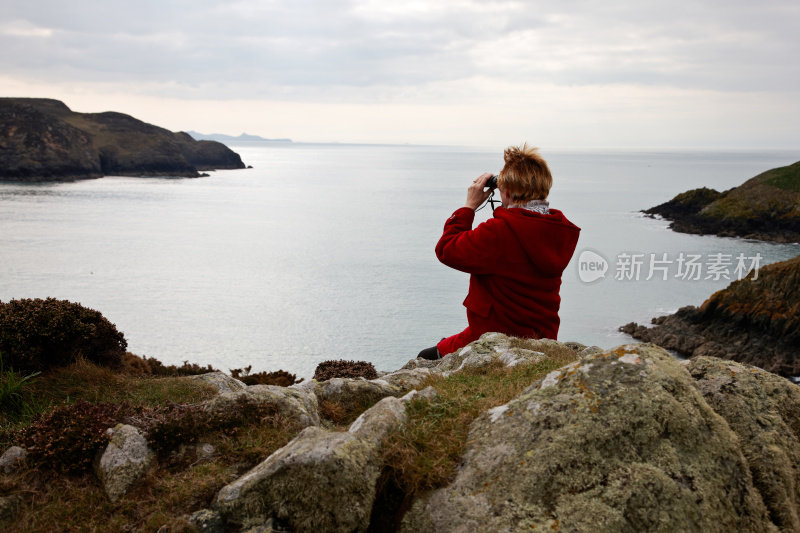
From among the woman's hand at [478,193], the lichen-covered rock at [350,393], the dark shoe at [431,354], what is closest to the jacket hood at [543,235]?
the woman's hand at [478,193]

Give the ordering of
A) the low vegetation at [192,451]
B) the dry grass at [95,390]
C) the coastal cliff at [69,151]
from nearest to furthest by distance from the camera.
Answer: the low vegetation at [192,451] < the dry grass at [95,390] < the coastal cliff at [69,151]

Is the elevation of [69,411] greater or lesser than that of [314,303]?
greater

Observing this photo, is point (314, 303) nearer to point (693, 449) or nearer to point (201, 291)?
point (201, 291)

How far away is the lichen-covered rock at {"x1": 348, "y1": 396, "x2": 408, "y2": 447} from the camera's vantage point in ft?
14.9

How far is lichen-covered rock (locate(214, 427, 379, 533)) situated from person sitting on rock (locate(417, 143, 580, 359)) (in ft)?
10.4

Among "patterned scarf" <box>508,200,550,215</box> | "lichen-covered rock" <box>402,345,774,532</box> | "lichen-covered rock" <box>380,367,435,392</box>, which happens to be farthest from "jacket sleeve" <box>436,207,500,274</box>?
"lichen-covered rock" <box>402,345,774,532</box>

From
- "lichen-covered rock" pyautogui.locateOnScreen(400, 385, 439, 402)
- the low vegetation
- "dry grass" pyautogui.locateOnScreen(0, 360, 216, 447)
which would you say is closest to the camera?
the low vegetation

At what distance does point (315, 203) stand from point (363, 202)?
970 centimetres

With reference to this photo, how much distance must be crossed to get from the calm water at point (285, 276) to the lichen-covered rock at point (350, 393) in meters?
25.9

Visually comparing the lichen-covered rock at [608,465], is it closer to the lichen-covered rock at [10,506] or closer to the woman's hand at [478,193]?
the lichen-covered rock at [10,506]

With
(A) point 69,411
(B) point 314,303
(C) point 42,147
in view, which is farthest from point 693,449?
(C) point 42,147

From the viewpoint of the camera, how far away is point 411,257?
61.8 meters

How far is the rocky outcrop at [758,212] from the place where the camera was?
7431 cm

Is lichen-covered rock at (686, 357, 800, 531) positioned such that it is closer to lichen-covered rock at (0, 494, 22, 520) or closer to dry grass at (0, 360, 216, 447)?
lichen-covered rock at (0, 494, 22, 520)
